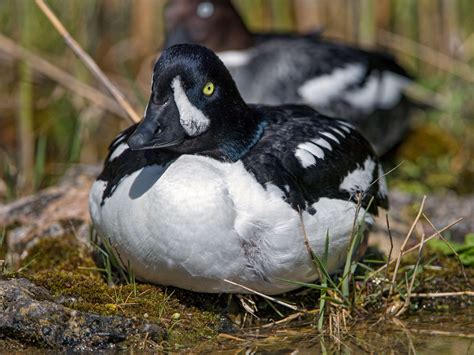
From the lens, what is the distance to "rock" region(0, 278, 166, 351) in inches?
152

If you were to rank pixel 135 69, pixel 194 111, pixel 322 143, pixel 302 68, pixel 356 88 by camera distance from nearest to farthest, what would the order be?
pixel 194 111 < pixel 322 143 < pixel 302 68 < pixel 356 88 < pixel 135 69

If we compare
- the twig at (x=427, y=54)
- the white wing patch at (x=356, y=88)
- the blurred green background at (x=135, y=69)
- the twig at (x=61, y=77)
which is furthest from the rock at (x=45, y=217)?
the twig at (x=427, y=54)

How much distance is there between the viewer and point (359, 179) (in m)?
4.73

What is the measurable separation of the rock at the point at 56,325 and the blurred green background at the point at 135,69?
7.59 ft

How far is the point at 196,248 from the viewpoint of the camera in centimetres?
400

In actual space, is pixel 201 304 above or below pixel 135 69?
above

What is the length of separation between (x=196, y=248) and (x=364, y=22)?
179 inches

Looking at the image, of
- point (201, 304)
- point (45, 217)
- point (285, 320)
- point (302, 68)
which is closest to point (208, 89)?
point (201, 304)

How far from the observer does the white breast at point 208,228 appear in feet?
13.1

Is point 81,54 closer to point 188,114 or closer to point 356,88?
point 188,114

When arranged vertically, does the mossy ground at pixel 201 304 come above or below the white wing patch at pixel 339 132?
below

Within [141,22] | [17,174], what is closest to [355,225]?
[17,174]

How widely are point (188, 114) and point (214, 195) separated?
44 cm

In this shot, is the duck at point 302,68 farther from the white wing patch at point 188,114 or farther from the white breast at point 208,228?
the white breast at point 208,228
